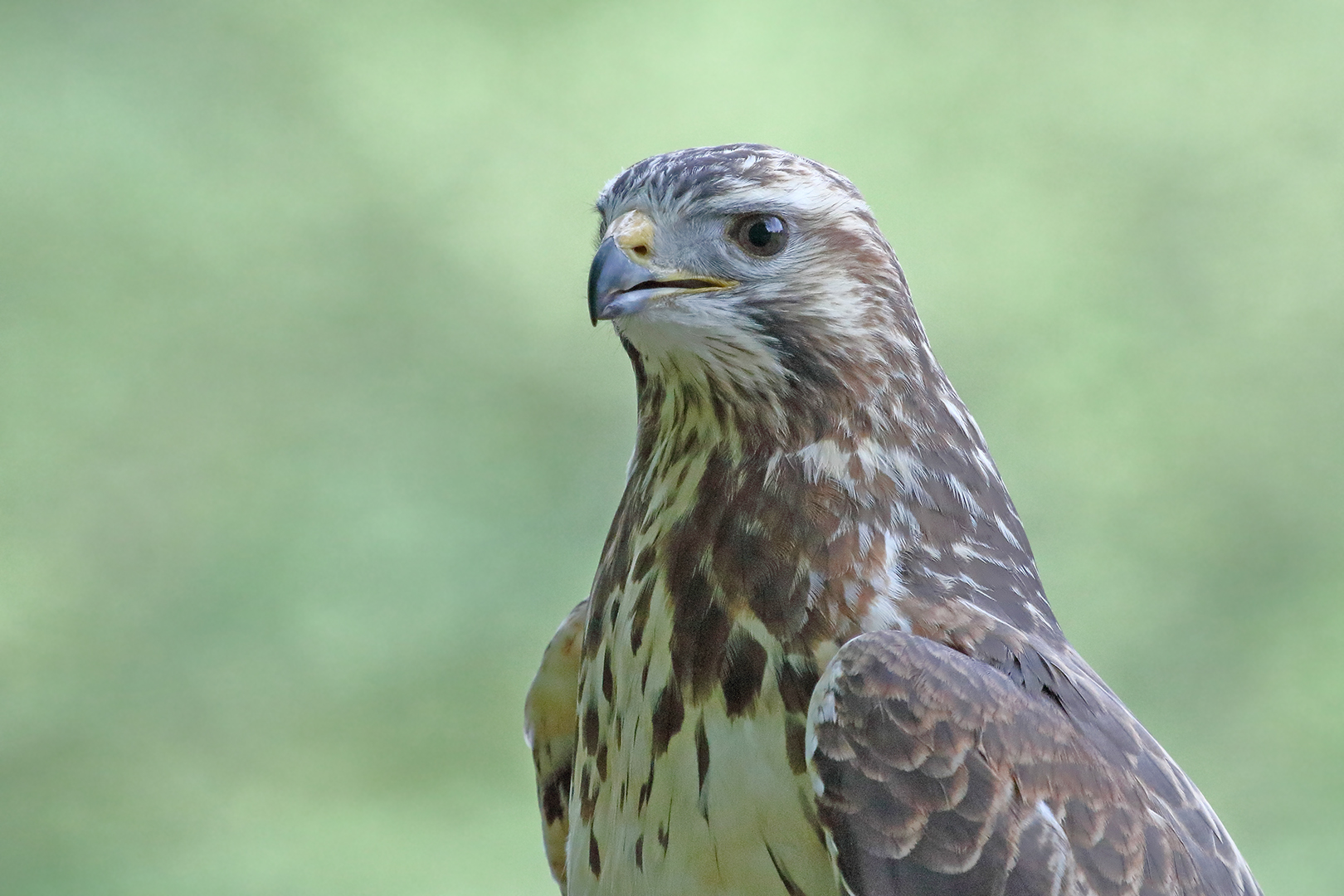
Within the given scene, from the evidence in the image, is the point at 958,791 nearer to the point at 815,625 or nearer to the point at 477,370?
the point at 815,625

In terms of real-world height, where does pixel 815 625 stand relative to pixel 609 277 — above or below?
below

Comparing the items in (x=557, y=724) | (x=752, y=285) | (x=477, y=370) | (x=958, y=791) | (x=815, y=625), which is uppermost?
(x=477, y=370)

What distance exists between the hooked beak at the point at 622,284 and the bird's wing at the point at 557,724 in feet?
1.71

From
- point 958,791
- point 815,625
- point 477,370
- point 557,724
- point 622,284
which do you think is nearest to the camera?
point 958,791

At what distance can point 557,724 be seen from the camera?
91.8 inches

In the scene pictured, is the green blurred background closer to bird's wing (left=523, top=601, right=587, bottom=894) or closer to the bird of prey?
bird's wing (left=523, top=601, right=587, bottom=894)

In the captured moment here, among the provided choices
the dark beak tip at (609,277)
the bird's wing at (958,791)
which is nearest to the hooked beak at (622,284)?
the dark beak tip at (609,277)

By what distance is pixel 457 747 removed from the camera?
5.70m

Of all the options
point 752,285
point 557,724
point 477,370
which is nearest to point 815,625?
point 752,285

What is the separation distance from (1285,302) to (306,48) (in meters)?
3.96

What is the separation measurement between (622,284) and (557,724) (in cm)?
70

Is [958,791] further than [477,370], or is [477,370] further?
[477,370]

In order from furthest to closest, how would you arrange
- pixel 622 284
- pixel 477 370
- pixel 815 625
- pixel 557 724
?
1. pixel 477 370
2. pixel 557 724
3. pixel 622 284
4. pixel 815 625

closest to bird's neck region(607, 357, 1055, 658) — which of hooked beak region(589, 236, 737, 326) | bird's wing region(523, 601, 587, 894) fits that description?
hooked beak region(589, 236, 737, 326)
